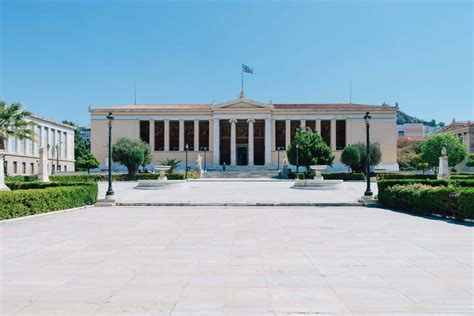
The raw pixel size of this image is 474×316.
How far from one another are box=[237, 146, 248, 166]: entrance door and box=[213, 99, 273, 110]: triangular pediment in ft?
24.4

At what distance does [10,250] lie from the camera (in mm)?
7773

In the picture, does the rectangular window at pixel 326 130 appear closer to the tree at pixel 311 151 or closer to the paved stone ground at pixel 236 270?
the tree at pixel 311 151

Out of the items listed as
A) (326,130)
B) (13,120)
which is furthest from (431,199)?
(326,130)

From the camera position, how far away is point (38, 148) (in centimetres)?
6300

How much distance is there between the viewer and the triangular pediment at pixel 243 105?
2482 inches

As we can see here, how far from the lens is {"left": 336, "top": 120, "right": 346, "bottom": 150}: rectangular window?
6462 cm

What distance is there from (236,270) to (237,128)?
60.0 m

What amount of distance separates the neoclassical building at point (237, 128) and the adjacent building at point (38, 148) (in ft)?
26.1

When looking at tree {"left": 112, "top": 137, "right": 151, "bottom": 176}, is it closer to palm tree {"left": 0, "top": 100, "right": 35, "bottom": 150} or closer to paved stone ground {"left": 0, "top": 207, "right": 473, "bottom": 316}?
palm tree {"left": 0, "top": 100, "right": 35, "bottom": 150}

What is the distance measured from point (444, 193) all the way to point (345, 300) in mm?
10260

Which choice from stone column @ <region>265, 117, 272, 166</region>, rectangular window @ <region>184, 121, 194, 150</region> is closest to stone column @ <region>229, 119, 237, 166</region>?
stone column @ <region>265, 117, 272, 166</region>

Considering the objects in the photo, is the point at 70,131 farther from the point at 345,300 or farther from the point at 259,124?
the point at 345,300

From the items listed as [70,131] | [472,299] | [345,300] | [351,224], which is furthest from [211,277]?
[70,131]

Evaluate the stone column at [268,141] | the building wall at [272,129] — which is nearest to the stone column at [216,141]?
the building wall at [272,129]
